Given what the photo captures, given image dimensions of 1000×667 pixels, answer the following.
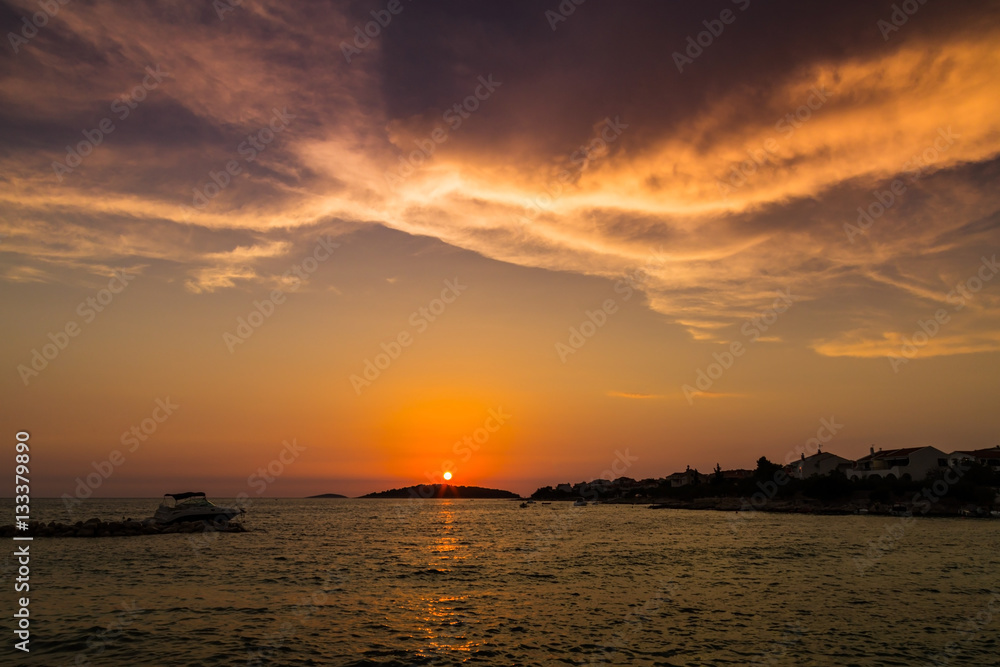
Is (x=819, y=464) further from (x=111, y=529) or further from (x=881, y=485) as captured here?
(x=111, y=529)

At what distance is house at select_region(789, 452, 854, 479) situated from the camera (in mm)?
150000

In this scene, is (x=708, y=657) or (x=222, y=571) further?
(x=222, y=571)

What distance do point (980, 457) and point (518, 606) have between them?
134 meters

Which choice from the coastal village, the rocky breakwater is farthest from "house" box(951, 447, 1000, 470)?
the rocky breakwater

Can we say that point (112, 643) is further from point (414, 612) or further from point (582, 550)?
point (582, 550)

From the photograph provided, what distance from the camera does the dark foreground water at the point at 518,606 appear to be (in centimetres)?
2036

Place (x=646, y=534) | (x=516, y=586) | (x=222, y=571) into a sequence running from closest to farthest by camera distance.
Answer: (x=516, y=586), (x=222, y=571), (x=646, y=534)

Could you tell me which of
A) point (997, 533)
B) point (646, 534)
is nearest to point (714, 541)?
point (646, 534)

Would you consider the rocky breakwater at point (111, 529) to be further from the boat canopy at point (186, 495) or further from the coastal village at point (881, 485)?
the coastal village at point (881, 485)

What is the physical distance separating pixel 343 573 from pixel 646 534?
144 ft

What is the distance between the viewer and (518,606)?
28188 mm

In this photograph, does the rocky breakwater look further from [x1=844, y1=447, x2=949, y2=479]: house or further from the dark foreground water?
[x1=844, y1=447, x2=949, y2=479]: house

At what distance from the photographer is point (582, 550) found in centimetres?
5325

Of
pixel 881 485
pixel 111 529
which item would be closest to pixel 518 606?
pixel 111 529
